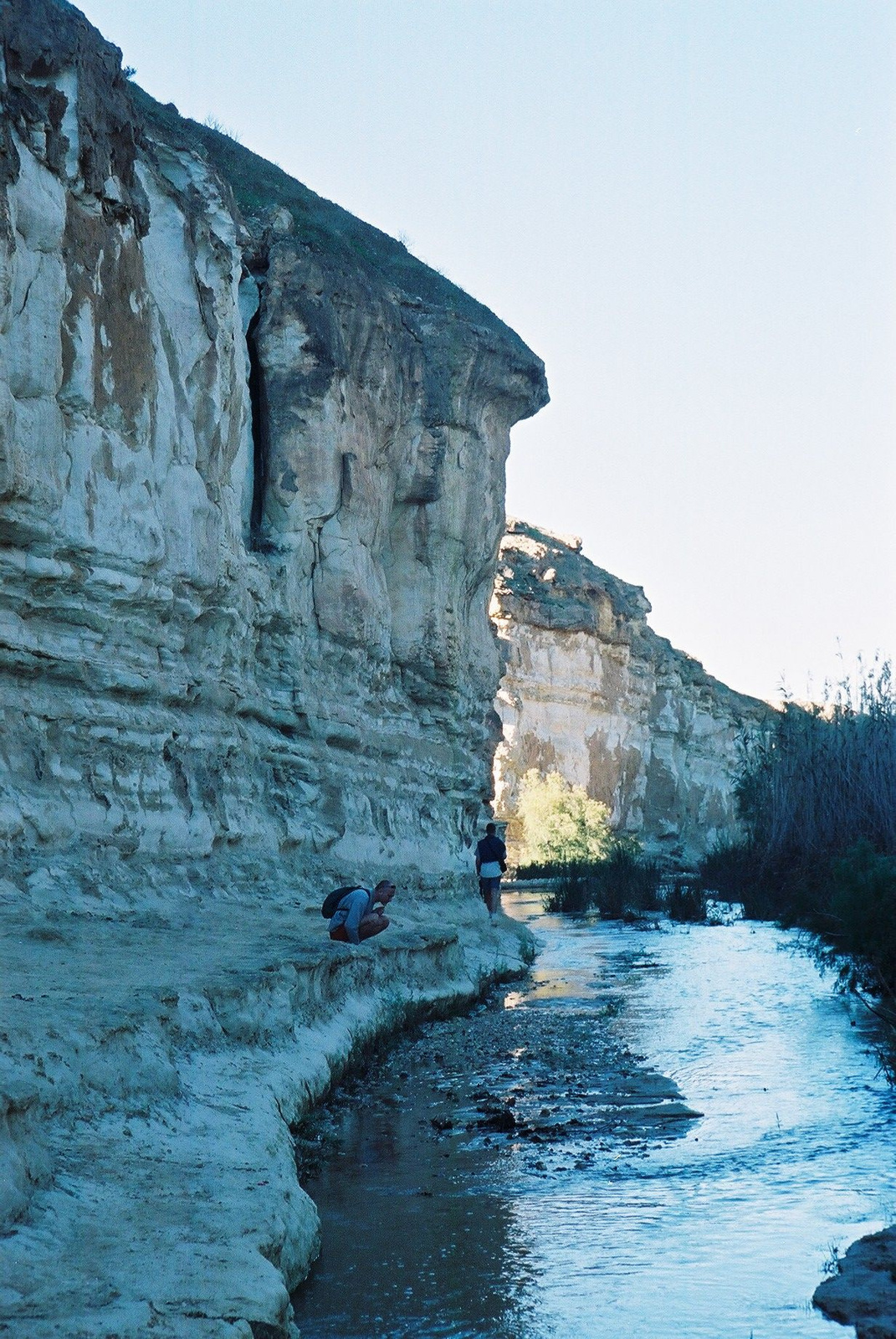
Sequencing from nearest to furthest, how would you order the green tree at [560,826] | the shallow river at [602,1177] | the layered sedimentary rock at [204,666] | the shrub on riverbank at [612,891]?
the shallow river at [602,1177] → the layered sedimentary rock at [204,666] → the shrub on riverbank at [612,891] → the green tree at [560,826]

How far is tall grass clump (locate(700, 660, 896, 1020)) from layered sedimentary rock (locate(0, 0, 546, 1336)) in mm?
3529

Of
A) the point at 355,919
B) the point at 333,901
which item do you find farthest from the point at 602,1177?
the point at 333,901

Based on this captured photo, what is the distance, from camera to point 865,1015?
37.5 feet

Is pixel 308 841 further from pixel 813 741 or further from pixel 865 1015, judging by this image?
pixel 813 741

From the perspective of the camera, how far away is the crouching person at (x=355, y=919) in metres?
10.8

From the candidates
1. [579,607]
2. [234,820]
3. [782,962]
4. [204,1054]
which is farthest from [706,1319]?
[579,607]

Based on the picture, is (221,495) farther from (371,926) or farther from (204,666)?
(371,926)

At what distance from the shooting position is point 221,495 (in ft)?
44.1

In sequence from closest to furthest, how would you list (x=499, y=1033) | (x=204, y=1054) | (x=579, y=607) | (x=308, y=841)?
(x=204, y=1054) < (x=499, y=1033) < (x=308, y=841) < (x=579, y=607)

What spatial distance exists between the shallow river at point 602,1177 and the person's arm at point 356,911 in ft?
3.00

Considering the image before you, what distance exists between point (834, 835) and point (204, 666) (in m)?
10.9

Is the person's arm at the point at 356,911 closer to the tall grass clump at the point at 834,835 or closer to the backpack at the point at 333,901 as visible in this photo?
the backpack at the point at 333,901

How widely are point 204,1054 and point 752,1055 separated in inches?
188

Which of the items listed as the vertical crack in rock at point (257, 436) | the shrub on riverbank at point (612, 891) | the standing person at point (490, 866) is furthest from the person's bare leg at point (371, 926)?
the shrub on riverbank at point (612, 891)
